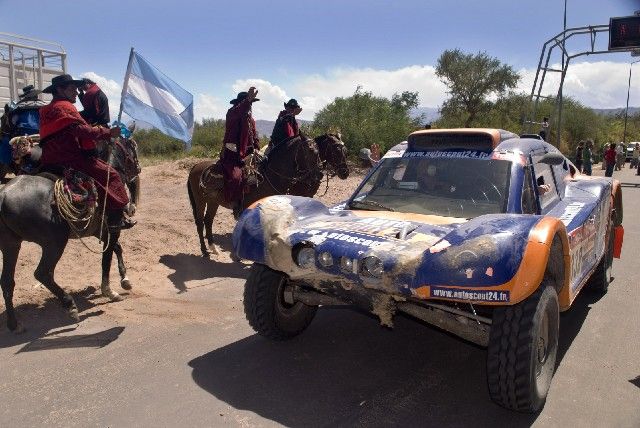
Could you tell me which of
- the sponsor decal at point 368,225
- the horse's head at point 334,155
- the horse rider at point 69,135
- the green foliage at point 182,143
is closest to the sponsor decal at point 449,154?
the sponsor decal at point 368,225

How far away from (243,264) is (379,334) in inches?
145

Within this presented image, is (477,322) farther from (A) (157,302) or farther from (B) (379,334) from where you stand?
(A) (157,302)

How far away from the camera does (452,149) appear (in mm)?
4953

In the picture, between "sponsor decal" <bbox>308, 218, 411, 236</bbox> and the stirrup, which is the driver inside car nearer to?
"sponsor decal" <bbox>308, 218, 411, 236</bbox>

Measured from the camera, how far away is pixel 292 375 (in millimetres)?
4141

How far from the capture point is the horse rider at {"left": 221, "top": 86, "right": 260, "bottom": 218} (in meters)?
8.20

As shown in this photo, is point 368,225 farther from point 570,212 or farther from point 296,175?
point 296,175

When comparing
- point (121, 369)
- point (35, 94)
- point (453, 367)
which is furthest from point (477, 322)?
point (35, 94)

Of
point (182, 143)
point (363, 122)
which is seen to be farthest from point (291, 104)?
point (182, 143)

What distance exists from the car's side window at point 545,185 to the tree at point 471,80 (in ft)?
118

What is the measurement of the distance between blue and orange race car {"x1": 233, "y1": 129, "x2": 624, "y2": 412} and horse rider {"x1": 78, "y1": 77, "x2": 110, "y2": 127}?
3452mm

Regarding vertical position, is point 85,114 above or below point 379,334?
above

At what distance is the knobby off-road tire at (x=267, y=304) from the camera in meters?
4.52

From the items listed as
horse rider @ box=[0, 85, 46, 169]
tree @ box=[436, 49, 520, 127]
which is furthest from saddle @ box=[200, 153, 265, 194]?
tree @ box=[436, 49, 520, 127]
